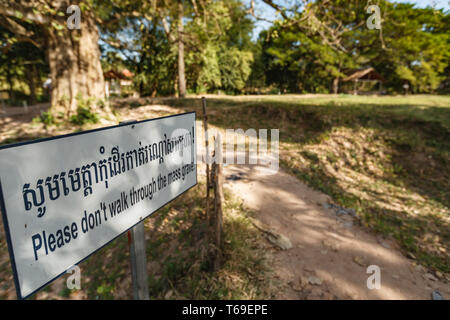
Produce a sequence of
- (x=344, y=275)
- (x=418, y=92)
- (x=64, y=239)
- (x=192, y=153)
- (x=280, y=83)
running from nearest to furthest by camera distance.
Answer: (x=64, y=239) → (x=192, y=153) → (x=344, y=275) → (x=418, y=92) → (x=280, y=83)

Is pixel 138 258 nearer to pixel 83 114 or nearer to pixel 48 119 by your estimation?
pixel 83 114

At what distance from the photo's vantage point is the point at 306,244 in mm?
4184

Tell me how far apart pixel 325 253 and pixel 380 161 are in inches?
219

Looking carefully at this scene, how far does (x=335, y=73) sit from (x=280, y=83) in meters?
9.72

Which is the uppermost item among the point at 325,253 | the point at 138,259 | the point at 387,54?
the point at 387,54

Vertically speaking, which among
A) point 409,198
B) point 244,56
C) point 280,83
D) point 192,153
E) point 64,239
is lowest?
point 409,198

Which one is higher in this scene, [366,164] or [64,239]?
[64,239]

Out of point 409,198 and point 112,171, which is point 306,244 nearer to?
point 112,171

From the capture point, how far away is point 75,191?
141 centimetres

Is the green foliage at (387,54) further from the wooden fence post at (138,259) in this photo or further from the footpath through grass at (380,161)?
the wooden fence post at (138,259)

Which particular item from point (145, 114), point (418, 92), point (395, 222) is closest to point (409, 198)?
point (395, 222)

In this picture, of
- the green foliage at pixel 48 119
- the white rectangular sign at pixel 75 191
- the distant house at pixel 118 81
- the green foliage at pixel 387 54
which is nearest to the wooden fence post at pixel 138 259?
the white rectangular sign at pixel 75 191

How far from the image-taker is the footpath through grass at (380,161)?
200 inches

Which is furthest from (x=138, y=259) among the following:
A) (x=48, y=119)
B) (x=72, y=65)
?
(x=72, y=65)
